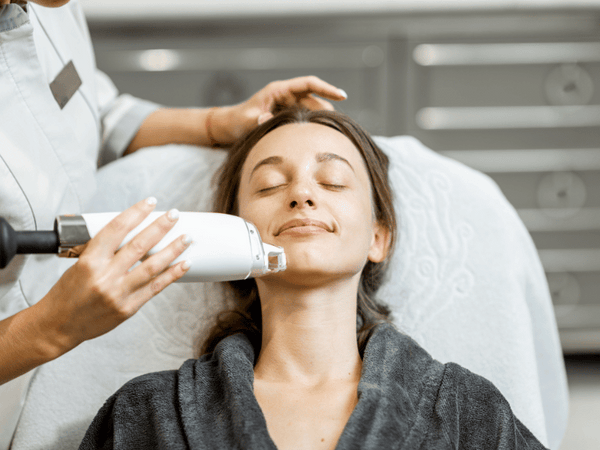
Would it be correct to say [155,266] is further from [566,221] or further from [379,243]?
[566,221]

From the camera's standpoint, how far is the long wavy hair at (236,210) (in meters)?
1.13

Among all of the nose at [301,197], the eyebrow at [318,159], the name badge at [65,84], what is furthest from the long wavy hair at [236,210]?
the name badge at [65,84]

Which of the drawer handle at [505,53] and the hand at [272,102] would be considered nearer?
the hand at [272,102]

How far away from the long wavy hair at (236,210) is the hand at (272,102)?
0.04 meters

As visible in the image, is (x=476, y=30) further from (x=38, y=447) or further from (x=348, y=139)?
(x=38, y=447)

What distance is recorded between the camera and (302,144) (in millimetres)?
1031

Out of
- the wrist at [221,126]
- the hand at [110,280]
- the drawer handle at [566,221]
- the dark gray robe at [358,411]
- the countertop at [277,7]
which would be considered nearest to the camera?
the hand at [110,280]

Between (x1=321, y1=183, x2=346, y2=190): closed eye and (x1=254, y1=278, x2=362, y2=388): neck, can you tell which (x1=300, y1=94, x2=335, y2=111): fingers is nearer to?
(x1=321, y1=183, x2=346, y2=190): closed eye

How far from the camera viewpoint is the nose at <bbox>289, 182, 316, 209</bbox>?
0.94 meters

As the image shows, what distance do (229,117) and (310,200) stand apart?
1.32ft

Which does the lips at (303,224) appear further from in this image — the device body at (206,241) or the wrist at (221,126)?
the wrist at (221,126)

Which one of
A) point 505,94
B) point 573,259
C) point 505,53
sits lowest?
point 573,259

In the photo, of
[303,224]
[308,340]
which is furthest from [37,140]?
[308,340]

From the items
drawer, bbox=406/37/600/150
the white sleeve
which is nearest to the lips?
the white sleeve
